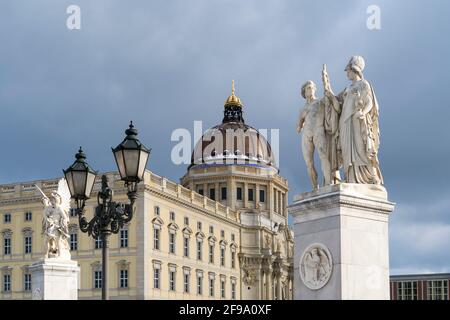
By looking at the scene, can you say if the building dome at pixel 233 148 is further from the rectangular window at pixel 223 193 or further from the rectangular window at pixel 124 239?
the rectangular window at pixel 124 239

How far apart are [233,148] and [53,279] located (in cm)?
9498

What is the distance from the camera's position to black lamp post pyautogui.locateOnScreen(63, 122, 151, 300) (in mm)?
16375

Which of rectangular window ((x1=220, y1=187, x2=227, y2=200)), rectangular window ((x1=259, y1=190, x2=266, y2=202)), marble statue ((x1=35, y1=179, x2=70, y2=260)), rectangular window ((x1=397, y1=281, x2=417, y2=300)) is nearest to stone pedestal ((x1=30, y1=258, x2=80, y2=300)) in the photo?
marble statue ((x1=35, y1=179, x2=70, y2=260))

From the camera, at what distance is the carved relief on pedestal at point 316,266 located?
1306 cm

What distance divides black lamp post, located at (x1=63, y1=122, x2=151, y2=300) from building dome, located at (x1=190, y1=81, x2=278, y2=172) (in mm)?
101209

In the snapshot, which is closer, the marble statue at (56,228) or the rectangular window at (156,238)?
the marble statue at (56,228)

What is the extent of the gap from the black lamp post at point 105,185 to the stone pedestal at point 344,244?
385 centimetres

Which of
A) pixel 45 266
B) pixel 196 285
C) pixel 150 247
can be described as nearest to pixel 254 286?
pixel 196 285

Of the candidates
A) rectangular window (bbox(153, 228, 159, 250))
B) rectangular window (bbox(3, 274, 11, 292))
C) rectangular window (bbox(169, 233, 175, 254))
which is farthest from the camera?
rectangular window (bbox(169, 233, 175, 254))

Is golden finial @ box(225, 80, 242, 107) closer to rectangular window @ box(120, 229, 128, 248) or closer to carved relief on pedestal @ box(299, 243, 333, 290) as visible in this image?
rectangular window @ box(120, 229, 128, 248)

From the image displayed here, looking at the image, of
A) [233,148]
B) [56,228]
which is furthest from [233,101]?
[56,228]

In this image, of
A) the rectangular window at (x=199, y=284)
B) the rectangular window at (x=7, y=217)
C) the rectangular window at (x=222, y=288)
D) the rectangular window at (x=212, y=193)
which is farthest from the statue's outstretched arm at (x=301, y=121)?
the rectangular window at (x=212, y=193)

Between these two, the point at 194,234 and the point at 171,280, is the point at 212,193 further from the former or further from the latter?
the point at 171,280

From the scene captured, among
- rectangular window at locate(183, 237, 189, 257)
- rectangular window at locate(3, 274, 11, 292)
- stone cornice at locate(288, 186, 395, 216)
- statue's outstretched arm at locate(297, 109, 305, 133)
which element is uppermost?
rectangular window at locate(183, 237, 189, 257)
